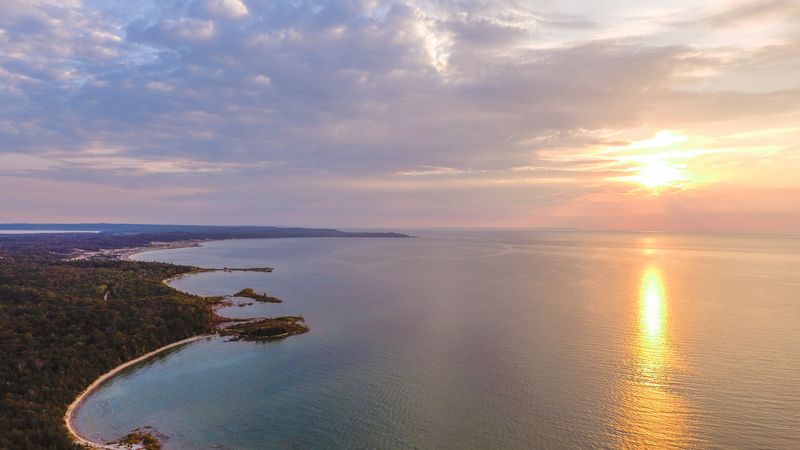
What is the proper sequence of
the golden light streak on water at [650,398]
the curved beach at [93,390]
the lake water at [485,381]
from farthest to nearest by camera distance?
the lake water at [485,381], the golden light streak on water at [650,398], the curved beach at [93,390]

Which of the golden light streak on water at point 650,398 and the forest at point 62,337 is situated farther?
the forest at point 62,337

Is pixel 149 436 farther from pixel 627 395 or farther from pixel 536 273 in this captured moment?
pixel 536 273

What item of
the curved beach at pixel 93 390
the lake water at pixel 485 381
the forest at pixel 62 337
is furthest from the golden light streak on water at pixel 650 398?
the forest at pixel 62 337

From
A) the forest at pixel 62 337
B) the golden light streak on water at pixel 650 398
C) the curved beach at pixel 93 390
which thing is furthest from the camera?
the forest at pixel 62 337

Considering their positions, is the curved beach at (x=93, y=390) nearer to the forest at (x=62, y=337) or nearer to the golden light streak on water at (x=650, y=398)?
the forest at (x=62, y=337)

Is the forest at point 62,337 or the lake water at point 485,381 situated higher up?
the forest at point 62,337

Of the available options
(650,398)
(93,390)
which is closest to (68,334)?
(93,390)

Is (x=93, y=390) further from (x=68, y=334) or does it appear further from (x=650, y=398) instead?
(x=650, y=398)

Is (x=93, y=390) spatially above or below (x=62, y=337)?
below
